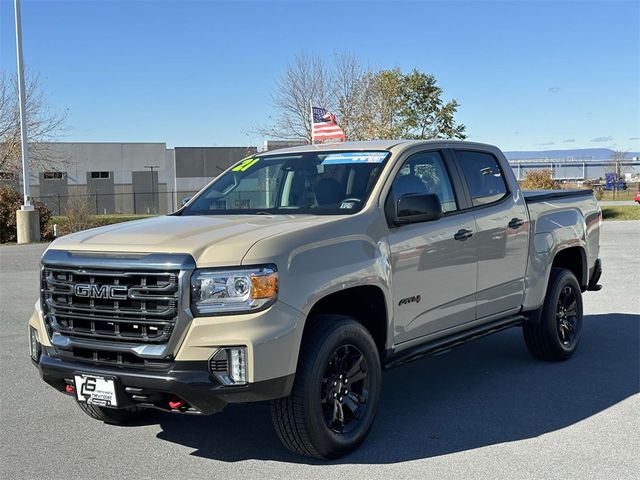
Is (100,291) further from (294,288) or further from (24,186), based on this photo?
(24,186)

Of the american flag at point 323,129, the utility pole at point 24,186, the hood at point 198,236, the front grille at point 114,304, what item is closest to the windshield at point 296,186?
the hood at point 198,236

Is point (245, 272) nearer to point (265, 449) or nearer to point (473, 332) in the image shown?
point (265, 449)

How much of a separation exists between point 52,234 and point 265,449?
22.0 metres

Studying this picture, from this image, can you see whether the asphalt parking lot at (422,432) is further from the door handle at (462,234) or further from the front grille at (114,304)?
the door handle at (462,234)

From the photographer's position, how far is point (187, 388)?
12.7 feet

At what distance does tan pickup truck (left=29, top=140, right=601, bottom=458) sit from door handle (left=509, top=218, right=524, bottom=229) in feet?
0.06

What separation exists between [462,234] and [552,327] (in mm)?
1795

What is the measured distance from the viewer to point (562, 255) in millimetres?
7289

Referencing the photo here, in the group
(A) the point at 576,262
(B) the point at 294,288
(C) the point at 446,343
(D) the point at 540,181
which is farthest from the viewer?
(D) the point at 540,181

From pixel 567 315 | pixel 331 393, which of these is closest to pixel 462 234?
pixel 331 393

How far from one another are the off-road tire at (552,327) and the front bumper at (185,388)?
136 inches

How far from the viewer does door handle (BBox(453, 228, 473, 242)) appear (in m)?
5.47

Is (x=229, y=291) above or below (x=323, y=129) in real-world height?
below

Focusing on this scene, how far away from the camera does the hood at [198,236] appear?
398 cm
